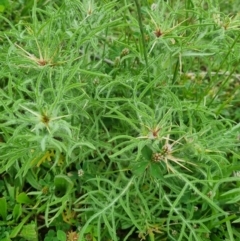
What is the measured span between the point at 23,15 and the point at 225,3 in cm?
111

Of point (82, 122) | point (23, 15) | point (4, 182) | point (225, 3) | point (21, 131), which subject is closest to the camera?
point (21, 131)

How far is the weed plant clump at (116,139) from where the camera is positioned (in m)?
1.61

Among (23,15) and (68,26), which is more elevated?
(68,26)

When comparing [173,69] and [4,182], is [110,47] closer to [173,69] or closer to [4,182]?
[173,69]

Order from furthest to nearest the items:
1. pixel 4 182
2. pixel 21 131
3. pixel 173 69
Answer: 1. pixel 173 69
2. pixel 4 182
3. pixel 21 131

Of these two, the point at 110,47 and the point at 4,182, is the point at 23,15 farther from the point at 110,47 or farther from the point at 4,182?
the point at 4,182

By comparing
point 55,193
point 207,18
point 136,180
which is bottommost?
point 55,193

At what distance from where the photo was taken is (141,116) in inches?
63.9

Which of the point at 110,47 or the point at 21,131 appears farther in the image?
the point at 110,47

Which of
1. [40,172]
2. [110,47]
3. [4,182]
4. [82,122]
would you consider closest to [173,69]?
[110,47]

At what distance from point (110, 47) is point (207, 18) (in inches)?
16.8

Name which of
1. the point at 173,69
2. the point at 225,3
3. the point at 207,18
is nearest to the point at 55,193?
the point at 173,69

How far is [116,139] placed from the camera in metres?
1.84

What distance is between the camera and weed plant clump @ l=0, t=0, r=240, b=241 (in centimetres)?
161
